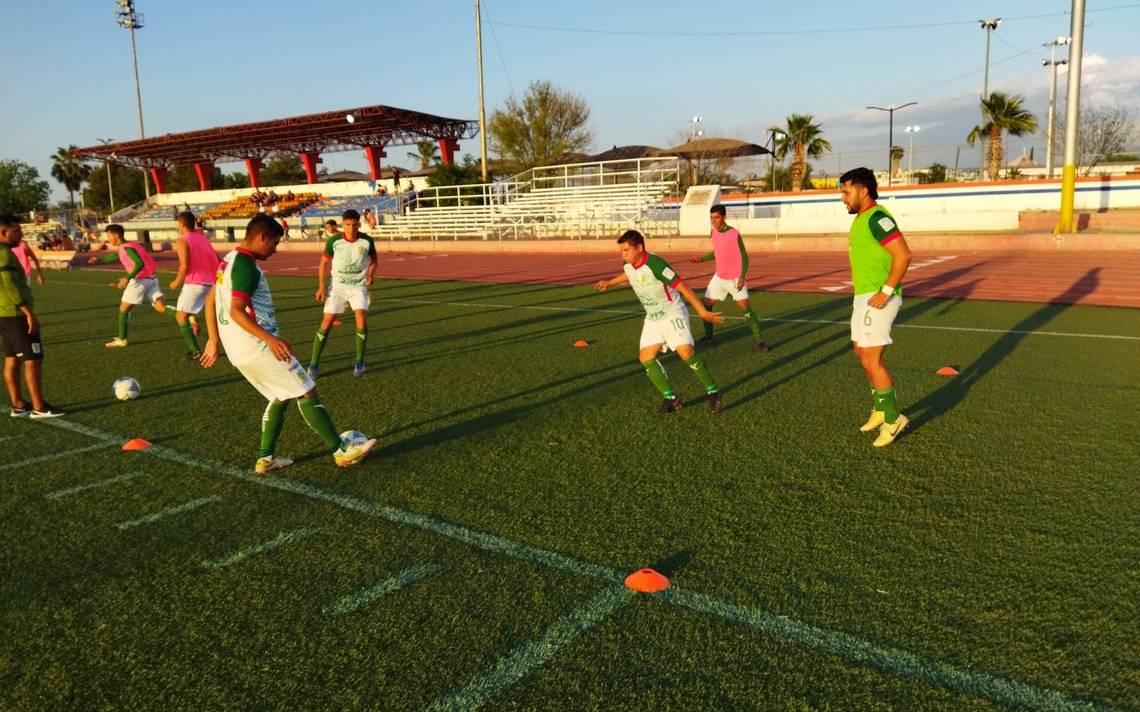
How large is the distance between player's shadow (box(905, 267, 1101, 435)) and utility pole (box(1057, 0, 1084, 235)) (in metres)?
8.77

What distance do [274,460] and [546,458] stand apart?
6.52 feet

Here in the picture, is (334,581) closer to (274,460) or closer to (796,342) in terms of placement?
(274,460)

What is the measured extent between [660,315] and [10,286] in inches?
238

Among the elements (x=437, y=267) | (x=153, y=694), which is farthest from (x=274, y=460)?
(x=437, y=267)

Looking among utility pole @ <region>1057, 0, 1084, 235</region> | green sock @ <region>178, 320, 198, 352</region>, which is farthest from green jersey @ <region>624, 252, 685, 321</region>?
utility pole @ <region>1057, 0, 1084, 235</region>

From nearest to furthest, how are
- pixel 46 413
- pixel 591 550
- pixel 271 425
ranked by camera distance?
pixel 591 550 → pixel 271 425 → pixel 46 413

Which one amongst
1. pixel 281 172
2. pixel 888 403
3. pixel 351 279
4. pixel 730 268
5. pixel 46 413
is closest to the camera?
pixel 888 403

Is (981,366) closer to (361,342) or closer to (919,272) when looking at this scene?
(361,342)

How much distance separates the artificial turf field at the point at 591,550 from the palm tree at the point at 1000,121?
119ft

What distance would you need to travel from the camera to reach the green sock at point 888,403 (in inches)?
219

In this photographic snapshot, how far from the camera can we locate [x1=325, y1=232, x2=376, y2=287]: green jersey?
348 inches

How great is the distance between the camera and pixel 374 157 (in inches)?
2299

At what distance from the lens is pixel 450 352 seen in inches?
404

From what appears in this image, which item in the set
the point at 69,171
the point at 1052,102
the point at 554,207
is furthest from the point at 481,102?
the point at 69,171
